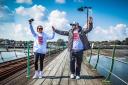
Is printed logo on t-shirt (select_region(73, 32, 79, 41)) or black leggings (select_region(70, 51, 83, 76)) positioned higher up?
printed logo on t-shirt (select_region(73, 32, 79, 41))

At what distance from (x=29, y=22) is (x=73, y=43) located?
5.34ft

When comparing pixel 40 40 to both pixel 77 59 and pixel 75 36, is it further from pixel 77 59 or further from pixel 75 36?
A: pixel 77 59

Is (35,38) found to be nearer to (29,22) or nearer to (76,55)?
(29,22)

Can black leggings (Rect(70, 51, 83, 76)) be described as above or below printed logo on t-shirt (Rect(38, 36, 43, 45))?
below

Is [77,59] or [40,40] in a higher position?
[40,40]

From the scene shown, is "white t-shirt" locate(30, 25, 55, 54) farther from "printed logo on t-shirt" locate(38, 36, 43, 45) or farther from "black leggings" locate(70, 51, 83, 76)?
"black leggings" locate(70, 51, 83, 76)

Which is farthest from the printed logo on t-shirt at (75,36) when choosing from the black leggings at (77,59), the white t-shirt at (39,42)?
the white t-shirt at (39,42)

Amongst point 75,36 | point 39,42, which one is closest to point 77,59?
point 75,36

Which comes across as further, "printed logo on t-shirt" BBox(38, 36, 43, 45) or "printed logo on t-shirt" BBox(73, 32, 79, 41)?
"printed logo on t-shirt" BBox(38, 36, 43, 45)

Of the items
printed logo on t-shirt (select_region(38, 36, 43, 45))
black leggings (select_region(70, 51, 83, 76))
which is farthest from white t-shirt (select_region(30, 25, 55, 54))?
black leggings (select_region(70, 51, 83, 76))

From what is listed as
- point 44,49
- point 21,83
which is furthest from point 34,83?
point 44,49

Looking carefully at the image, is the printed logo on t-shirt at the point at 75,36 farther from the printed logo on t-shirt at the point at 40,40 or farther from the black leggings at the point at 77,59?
the printed logo on t-shirt at the point at 40,40

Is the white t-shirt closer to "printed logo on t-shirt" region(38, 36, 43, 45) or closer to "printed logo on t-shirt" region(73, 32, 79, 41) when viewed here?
"printed logo on t-shirt" region(38, 36, 43, 45)

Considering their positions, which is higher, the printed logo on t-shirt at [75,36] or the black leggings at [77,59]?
the printed logo on t-shirt at [75,36]
